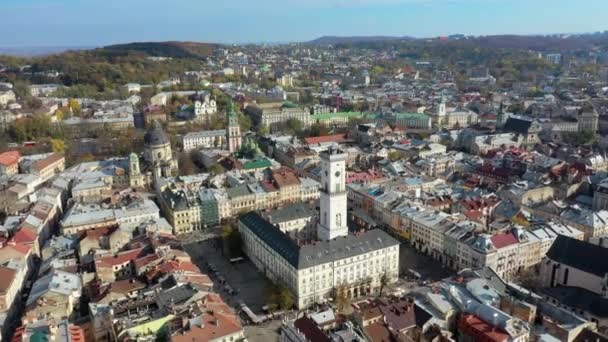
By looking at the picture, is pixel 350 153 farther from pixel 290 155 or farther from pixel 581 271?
pixel 581 271

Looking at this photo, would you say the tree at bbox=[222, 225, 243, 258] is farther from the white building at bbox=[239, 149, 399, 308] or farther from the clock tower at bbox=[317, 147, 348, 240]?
the clock tower at bbox=[317, 147, 348, 240]

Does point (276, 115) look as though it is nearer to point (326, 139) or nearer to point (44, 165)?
point (326, 139)

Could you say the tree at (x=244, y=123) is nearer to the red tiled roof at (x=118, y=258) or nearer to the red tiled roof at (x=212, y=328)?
the red tiled roof at (x=118, y=258)

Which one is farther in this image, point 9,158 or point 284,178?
point 9,158

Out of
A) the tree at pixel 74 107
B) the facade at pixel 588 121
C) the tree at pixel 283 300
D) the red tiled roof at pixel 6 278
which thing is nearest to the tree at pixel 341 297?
the tree at pixel 283 300

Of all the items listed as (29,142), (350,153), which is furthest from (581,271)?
(29,142)

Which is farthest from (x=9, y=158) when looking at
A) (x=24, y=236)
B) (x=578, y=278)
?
(x=578, y=278)
